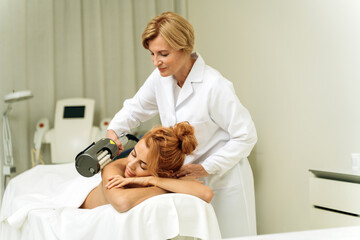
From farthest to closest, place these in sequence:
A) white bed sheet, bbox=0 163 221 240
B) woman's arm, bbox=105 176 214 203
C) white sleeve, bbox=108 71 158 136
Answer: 1. white sleeve, bbox=108 71 158 136
2. woman's arm, bbox=105 176 214 203
3. white bed sheet, bbox=0 163 221 240

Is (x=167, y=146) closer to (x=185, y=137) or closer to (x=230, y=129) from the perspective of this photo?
(x=185, y=137)

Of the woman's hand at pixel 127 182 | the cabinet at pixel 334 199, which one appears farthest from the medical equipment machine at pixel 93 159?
the cabinet at pixel 334 199

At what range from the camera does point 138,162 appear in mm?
1598

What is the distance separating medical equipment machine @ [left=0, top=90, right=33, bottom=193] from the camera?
117 inches

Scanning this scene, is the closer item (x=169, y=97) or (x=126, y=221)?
(x=126, y=221)

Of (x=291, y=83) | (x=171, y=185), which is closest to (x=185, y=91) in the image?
(x=171, y=185)

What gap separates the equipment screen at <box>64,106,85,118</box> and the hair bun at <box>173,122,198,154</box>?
1824mm

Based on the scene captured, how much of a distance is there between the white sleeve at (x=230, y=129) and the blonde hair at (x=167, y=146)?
0.52 feet

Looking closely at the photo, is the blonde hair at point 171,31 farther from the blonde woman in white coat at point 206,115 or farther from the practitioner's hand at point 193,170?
the practitioner's hand at point 193,170

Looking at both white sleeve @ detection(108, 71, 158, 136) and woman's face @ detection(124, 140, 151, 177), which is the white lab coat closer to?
white sleeve @ detection(108, 71, 158, 136)

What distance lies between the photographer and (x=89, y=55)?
11.6ft

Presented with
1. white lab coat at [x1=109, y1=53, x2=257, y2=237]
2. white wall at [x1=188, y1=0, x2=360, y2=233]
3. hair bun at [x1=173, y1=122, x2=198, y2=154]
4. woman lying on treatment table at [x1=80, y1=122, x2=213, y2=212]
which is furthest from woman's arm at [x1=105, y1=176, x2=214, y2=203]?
white wall at [x1=188, y1=0, x2=360, y2=233]

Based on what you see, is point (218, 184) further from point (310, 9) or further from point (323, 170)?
point (310, 9)

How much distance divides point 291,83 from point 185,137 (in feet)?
3.29
